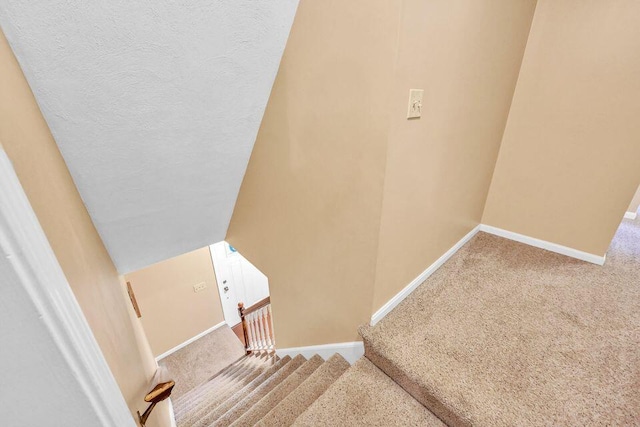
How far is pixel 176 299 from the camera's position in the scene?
432 centimetres

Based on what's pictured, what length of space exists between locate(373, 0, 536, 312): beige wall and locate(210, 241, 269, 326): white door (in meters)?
3.42

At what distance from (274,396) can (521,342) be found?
170cm

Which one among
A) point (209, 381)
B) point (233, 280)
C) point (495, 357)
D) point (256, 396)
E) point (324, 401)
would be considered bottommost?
point (209, 381)

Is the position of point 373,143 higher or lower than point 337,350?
higher

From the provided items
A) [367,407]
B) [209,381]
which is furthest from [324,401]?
[209,381]

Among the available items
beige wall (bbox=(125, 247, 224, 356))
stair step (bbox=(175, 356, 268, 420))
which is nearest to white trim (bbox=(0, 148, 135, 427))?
stair step (bbox=(175, 356, 268, 420))

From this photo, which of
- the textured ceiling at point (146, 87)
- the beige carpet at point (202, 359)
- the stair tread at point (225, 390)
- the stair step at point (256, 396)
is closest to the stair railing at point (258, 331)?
the beige carpet at point (202, 359)

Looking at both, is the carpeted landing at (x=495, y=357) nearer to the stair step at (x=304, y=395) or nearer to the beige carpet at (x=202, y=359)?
the stair step at (x=304, y=395)

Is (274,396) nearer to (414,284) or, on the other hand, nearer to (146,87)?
(414,284)

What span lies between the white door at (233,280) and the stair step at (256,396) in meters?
2.31

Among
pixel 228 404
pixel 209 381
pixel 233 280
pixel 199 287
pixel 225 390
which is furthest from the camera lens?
pixel 233 280

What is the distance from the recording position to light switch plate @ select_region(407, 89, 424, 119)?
1193 mm

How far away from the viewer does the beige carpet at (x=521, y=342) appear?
3.87 ft

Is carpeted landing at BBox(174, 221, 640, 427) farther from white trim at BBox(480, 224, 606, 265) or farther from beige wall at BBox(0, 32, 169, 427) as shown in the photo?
beige wall at BBox(0, 32, 169, 427)
